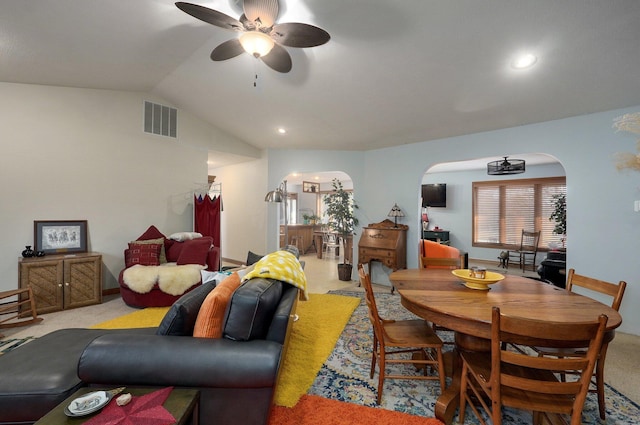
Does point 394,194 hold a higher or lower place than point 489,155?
lower

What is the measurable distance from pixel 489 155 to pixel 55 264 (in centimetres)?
591

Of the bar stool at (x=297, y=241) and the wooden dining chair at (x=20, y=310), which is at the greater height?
the bar stool at (x=297, y=241)

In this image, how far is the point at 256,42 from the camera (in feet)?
6.52

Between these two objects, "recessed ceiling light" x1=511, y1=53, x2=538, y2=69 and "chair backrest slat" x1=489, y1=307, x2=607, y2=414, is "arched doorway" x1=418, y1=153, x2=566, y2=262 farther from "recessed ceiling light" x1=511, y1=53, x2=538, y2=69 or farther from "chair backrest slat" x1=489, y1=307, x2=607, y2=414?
"chair backrest slat" x1=489, y1=307, x2=607, y2=414

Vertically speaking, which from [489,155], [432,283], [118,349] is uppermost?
[489,155]

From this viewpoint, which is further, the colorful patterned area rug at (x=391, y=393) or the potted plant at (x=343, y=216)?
the potted plant at (x=343, y=216)

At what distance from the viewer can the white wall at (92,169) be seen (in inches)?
141

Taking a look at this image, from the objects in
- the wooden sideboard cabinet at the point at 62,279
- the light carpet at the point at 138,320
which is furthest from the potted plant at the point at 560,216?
the wooden sideboard cabinet at the point at 62,279

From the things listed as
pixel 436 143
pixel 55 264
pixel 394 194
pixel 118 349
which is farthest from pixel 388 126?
pixel 55 264

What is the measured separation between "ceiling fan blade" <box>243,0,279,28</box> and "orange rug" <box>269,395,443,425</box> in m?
2.59

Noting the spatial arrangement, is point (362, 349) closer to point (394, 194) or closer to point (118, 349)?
point (118, 349)

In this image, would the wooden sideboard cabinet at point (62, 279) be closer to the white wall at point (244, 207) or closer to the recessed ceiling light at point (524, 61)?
the white wall at point (244, 207)

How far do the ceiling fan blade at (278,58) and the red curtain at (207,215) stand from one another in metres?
3.26

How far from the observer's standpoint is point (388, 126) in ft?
13.6
